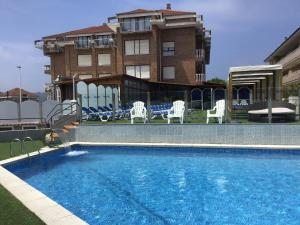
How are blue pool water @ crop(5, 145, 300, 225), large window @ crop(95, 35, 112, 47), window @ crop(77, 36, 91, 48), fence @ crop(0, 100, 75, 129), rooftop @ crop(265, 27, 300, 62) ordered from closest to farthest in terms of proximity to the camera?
1. blue pool water @ crop(5, 145, 300, 225)
2. fence @ crop(0, 100, 75, 129)
3. rooftop @ crop(265, 27, 300, 62)
4. large window @ crop(95, 35, 112, 47)
5. window @ crop(77, 36, 91, 48)

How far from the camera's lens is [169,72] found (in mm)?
41000

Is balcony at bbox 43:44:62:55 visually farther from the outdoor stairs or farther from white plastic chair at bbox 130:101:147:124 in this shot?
white plastic chair at bbox 130:101:147:124

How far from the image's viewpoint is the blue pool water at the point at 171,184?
20.8 ft

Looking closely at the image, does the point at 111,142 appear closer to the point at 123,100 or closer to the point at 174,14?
the point at 123,100

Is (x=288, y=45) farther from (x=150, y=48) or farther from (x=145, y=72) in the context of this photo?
(x=145, y=72)

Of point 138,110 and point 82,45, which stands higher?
point 82,45

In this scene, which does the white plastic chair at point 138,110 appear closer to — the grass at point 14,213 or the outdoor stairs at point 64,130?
the outdoor stairs at point 64,130

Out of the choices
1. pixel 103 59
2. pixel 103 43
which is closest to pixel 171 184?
pixel 103 59

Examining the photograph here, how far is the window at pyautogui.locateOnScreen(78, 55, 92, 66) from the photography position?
4378 cm

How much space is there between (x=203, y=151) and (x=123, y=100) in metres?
9.27

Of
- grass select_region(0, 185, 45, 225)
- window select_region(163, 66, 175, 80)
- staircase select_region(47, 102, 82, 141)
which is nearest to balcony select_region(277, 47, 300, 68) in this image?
window select_region(163, 66, 175, 80)

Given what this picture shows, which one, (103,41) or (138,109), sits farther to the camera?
(103,41)

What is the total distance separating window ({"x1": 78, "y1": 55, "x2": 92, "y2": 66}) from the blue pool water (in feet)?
103

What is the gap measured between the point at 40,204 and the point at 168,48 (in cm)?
3696
